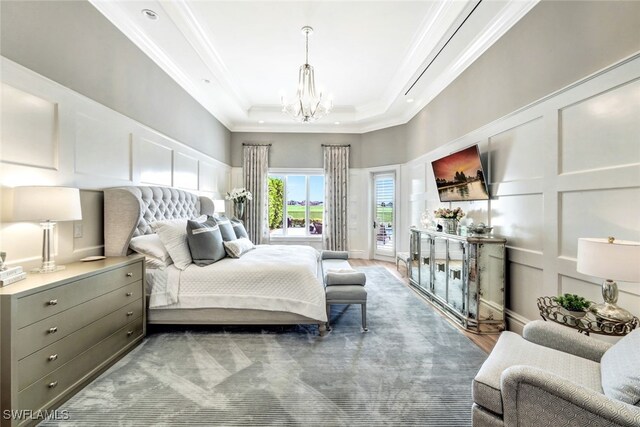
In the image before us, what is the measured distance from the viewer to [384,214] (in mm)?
6535

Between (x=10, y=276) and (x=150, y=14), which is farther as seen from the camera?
(x=150, y=14)

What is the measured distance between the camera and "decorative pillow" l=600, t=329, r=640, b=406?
108 cm

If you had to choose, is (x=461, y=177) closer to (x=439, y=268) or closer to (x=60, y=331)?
(x=439, y=268)

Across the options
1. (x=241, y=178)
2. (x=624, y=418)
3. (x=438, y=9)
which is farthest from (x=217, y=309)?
(x=241, y=178)

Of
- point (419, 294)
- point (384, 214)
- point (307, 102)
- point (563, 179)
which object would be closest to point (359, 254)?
point (384, 214)

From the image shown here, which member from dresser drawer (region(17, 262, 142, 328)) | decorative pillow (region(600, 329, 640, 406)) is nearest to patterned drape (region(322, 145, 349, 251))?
dresser drawer (region(17, 262, 142, 328))

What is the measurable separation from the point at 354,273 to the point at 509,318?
67.1 inches

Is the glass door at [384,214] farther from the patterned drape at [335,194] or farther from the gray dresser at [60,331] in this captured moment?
the gray dresser at [60,331]

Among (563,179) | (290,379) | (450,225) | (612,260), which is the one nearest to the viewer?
(612,260)

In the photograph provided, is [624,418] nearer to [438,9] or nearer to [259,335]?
[259,335]

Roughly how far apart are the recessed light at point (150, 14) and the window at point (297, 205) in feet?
13.7

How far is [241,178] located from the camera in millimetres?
6652

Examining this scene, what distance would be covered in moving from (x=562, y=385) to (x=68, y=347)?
Result: 2.72 meters

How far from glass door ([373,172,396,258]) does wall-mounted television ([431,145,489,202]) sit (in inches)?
85.3
